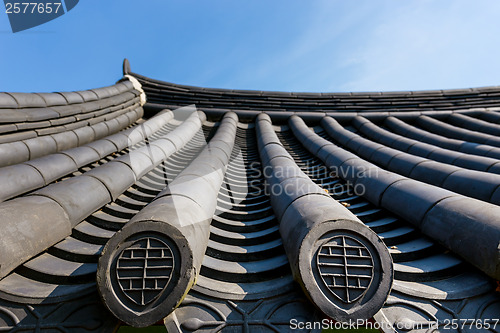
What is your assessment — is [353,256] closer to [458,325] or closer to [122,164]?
[458,325]

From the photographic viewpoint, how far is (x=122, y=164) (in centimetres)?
398

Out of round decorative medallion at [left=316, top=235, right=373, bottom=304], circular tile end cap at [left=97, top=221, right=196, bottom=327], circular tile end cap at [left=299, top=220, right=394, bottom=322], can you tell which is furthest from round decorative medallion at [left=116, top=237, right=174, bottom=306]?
round decorative medallion at [left=316, top=235, right=373, bottom=304]

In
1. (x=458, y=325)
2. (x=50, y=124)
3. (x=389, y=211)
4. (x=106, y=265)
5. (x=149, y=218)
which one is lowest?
(x=458, y=325)

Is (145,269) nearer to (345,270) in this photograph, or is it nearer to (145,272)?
(145,272)

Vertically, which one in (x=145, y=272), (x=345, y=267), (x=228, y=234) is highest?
(x=145, y=272)

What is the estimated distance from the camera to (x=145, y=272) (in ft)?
6.30

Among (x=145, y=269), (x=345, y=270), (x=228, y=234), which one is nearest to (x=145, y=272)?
(x=145, y=269)

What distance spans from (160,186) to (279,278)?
2.55 meters

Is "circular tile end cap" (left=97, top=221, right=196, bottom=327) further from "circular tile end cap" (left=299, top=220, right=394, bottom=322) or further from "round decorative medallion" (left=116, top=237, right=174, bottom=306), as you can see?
"circular tile end cap" (left=299, top=220, right=394, bottom=322)

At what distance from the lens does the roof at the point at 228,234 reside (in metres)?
1.96

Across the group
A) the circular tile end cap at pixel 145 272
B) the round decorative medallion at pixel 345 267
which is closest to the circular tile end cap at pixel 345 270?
the round decorative medallion at pixel 345 267

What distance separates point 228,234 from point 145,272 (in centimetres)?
125

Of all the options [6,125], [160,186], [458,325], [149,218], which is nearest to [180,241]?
[149,218]

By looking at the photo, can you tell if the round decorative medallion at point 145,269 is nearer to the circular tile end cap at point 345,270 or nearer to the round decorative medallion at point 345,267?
the circular tile end cap at point 345,270
